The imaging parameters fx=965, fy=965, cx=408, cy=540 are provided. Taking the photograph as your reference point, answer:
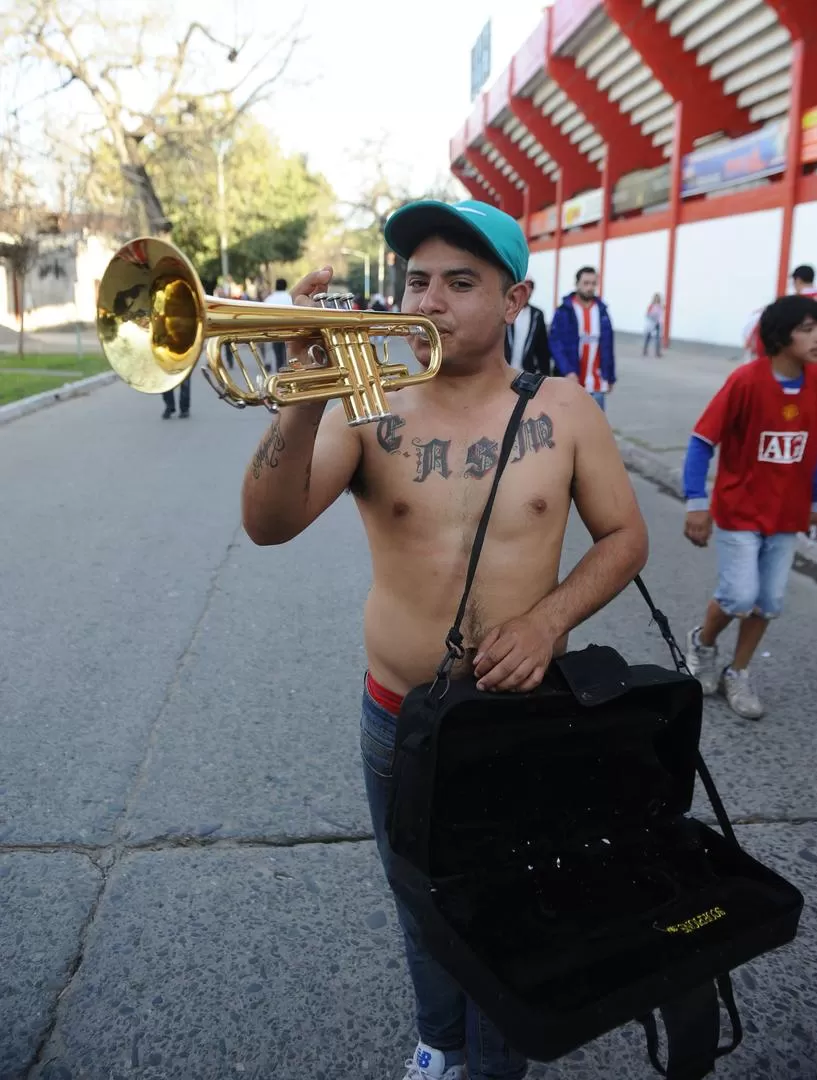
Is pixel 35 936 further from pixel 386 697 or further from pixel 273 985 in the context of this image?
pixel 386 697

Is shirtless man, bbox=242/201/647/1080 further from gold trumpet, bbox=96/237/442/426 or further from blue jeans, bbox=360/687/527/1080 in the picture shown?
gold trumpet, bbox=96/237/442/426

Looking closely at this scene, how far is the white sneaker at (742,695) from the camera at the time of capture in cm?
399

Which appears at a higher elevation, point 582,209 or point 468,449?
point 582,209

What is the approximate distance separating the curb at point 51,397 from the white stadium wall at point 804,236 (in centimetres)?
1251

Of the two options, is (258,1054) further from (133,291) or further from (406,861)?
(133,291)

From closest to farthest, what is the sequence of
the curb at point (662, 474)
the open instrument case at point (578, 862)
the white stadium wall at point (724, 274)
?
the open instrument case at point (578, 862) → the curb at point (662, 474) → the white stadium wall at point (724, 274)

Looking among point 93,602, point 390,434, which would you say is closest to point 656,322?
point 93,602

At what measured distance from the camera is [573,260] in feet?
105

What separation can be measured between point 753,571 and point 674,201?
867 inches

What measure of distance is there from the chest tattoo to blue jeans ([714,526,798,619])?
2.31m

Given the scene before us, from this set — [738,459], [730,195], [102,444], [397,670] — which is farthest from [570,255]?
[397,670]

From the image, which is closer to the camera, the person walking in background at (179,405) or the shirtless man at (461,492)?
the shirtless man at (461,492)

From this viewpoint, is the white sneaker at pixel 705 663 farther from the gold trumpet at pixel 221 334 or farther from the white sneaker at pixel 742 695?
the gold trumpet at pixel 221 334

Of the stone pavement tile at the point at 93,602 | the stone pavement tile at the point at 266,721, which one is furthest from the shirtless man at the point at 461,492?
the stone pavement tile at the point at 93,602
